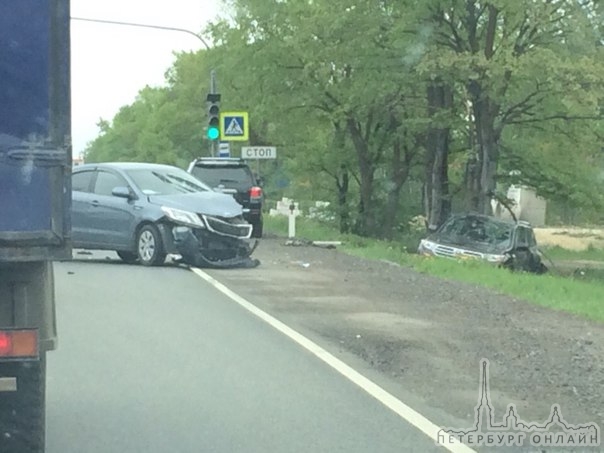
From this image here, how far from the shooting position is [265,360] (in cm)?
1070

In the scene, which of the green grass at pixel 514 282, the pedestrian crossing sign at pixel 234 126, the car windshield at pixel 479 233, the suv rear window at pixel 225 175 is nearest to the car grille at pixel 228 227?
the green grass at pixel 514 282

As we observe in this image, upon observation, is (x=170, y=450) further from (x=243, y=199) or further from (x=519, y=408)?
(x=243, y=199)

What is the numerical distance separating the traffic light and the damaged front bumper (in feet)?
39.6

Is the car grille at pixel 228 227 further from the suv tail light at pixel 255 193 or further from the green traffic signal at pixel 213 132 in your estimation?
the green traffic signal at pixel 213 132

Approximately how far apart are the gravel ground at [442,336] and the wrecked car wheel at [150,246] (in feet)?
3.41

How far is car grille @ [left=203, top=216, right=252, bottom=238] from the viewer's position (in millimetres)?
19125

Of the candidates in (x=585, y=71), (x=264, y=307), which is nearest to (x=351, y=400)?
(x=264, y=307)

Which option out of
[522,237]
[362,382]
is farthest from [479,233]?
[362,382]

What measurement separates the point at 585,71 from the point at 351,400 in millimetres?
18857

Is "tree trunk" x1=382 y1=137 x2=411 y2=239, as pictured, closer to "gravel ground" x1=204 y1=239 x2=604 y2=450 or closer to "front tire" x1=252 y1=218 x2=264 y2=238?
"front tire" x1=252 y1=218 x2=264 y2=238

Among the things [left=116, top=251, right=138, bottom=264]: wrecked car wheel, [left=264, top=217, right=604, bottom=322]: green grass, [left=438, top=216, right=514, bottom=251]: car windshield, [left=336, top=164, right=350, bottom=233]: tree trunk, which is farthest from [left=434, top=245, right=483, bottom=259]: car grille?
[left=336, top=164, right=350, bottom=233]: tree trunk

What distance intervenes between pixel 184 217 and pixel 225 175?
9.61m

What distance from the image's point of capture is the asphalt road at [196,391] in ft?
25.0

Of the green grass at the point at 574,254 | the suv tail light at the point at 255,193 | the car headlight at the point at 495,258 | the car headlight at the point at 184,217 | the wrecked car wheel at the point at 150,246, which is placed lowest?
the green grass at the point at 574,254
